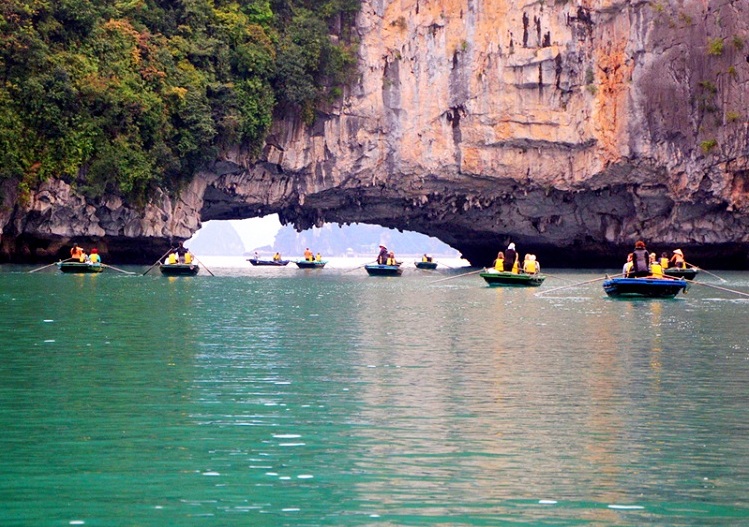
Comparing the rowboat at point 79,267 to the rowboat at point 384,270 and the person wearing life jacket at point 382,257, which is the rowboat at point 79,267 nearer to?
the rowboat at point 384,270

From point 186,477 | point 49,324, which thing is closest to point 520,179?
point 49,324

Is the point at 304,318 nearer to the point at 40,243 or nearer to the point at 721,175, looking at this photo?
the point at 40,243

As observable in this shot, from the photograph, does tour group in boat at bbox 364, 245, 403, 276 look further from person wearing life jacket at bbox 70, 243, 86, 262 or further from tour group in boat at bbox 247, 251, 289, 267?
tour group in boat at bbox 247, 251, 289, 267

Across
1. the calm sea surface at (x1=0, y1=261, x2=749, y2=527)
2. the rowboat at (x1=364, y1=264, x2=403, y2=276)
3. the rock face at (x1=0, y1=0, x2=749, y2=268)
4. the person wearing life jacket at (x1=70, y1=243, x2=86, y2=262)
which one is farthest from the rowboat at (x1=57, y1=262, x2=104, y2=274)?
the calm sea surface at (x1=0, y1=261, x2=749, y2=527)

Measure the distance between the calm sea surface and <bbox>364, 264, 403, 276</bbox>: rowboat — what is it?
28028 millimetres

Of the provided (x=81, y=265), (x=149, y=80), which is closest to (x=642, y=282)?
(x=81, y=265)

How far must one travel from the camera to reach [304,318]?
23.3 m

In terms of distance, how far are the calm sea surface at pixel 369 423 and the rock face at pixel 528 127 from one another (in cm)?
3256

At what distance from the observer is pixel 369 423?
36.1 ft

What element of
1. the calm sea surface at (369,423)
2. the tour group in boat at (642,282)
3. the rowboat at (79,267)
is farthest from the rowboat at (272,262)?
the calm sea surface at (369,423)

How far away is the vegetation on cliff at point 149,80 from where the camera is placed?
4556cm

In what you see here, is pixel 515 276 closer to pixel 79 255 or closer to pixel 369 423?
pixel 79 255

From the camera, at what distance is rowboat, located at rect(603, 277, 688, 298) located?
101 feet

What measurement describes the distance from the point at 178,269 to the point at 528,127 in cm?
1889
